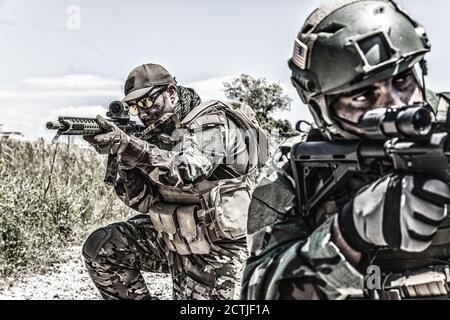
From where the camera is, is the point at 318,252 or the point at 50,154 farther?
the point at 50,154

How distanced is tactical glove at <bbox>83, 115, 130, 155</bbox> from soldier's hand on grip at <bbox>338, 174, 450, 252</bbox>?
7.31ft

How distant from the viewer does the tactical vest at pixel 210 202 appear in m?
3.71

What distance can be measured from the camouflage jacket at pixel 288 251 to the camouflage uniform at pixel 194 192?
167 centimetres

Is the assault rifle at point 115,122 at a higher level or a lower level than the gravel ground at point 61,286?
higher

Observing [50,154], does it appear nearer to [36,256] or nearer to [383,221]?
[36,256]

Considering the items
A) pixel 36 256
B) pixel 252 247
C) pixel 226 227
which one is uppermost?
pixel 252 247

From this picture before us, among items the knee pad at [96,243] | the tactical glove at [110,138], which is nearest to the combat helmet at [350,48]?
the tactical glove at [110,138]

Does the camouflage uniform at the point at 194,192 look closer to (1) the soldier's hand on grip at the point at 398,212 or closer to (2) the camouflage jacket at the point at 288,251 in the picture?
(2) the camouflage jacket at the point at 288,251

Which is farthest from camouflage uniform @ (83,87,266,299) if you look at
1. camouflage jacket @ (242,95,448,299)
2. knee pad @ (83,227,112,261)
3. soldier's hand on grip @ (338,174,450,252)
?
soldier's hand on grip @ (338,174,450,252)

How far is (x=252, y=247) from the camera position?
6.38ft

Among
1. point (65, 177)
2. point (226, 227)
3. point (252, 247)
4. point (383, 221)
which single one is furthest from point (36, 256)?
point (383, 221)

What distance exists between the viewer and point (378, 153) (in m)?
1.69

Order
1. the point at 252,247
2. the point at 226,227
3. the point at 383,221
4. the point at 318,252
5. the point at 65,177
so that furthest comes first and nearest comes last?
→ the point at 65,177 < the point at 226,227 < the point at 252,247 < the point at 318,252 < the point at 383,221

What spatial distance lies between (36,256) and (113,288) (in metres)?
2.10
